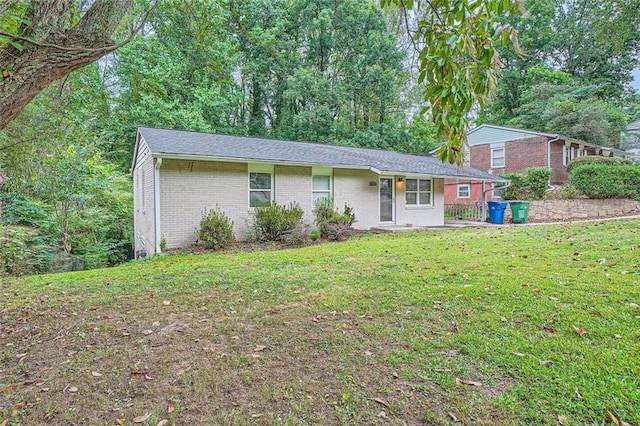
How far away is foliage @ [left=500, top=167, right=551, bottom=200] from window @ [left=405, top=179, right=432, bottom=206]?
690 centimetres

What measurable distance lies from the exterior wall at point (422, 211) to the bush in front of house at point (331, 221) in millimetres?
2994

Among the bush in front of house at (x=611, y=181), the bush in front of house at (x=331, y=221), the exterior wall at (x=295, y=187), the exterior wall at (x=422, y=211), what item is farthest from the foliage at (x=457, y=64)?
the bush in front of house at (x=611, y=181)

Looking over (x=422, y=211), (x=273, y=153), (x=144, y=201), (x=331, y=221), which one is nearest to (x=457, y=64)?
(x=331, y=221)

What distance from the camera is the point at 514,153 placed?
22.2 m

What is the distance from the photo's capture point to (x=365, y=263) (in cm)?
666

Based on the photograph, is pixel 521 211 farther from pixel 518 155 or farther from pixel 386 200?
pixel 518 155

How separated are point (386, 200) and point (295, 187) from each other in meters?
4.23

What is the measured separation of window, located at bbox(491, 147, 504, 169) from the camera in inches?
904

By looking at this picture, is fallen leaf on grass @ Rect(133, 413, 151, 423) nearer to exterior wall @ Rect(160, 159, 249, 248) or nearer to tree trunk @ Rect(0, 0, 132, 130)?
tree trunk @ Rect(0, 0, 132, 130)

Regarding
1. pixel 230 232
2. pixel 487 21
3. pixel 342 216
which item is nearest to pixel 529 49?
pixel 342 216

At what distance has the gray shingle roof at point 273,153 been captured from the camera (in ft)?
32.3

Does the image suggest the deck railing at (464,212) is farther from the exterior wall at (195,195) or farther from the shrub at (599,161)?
the exterior wall at (195,195)

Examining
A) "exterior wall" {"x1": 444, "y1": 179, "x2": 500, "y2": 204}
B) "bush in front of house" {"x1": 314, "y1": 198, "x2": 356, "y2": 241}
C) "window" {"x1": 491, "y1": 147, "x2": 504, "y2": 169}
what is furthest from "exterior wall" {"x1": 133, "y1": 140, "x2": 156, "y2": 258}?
"window" {"x1": 491, "y1": 147, "x2": 504, "y2": 169}

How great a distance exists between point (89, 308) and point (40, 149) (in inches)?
184
